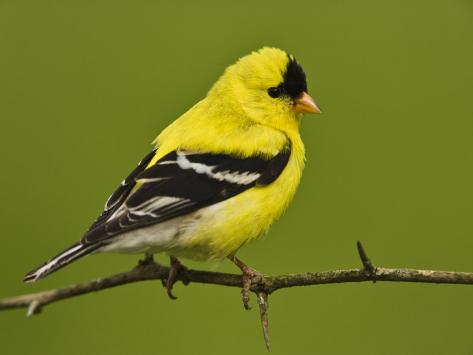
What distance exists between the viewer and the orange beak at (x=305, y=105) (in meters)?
3.92

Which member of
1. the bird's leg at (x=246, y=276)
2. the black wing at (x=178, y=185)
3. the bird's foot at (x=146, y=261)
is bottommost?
the bird's leg at (x=246, y=276)

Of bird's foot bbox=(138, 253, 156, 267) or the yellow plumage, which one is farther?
the yellow plumage

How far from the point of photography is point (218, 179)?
3383mm

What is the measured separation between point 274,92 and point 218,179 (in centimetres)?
81

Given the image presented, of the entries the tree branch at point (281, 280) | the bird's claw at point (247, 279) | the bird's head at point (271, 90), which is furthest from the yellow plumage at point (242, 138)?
the tree branch at point (281, 280)

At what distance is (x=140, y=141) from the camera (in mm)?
4926

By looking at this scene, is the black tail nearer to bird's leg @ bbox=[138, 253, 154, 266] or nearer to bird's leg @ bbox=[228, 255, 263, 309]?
bird's leg @ bbox=[138, 253, 154, 266]

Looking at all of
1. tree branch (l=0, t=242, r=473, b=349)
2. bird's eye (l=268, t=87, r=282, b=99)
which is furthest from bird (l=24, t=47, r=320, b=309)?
tree branch (l=0, t=242, r=473, b=349)

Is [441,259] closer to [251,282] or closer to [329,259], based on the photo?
[329,259]

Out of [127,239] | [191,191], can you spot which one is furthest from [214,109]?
[127,239]

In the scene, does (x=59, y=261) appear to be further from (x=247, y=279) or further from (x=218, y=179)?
(x=218, y=179)

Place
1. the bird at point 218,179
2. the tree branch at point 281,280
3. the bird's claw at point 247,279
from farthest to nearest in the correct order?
the bird at point 218,179 → the bird's claw at point 247,279 → the tree branch at point 281,280

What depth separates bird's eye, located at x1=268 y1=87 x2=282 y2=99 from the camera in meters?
3.94

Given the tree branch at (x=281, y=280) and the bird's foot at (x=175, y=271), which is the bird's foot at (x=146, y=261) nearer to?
the tree branch at (x=281, y=280)
